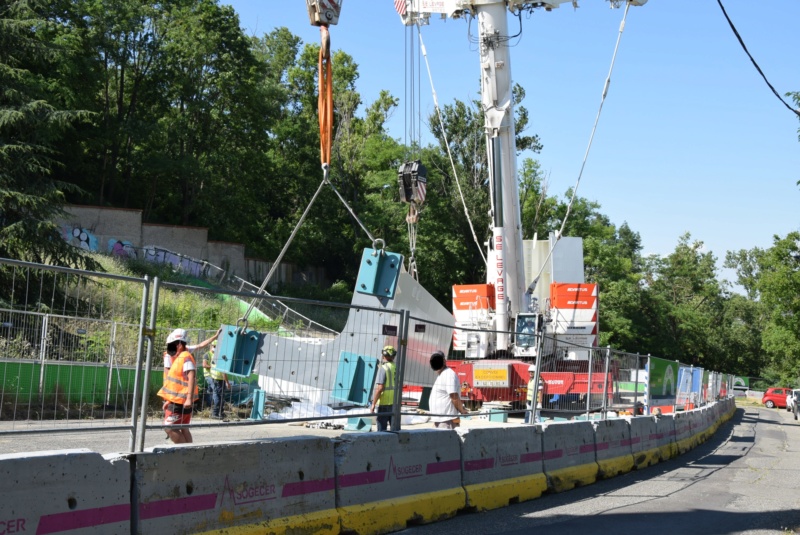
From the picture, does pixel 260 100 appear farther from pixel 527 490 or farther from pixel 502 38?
pixel 527 490

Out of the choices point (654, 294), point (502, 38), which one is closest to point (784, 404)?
point (654, 294)

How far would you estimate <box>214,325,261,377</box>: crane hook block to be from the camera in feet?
27.7

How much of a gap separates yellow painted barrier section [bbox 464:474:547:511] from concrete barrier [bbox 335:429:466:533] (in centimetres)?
23

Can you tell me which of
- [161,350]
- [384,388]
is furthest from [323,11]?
[161,350]

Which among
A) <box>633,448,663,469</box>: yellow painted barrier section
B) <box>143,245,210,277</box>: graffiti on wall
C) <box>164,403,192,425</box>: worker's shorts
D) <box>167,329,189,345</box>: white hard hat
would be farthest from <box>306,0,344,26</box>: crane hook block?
<box>143,245,210,277</box>: graffiti on wall

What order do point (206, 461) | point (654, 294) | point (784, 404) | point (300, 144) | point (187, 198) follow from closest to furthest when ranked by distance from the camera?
point (206, 461) → point (187, 198) → point (300, 144) → point (784, 404) → point (654, 294)

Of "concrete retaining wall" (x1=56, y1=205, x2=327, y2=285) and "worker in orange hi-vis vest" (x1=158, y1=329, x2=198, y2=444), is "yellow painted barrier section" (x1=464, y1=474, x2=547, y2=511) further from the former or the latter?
"concrete retaining wall" (x1=56, y1=205, x2=327, y2=285)

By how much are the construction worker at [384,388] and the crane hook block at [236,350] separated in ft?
4.53

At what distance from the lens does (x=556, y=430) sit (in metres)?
11.2

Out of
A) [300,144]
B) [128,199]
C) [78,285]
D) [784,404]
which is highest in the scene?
[300,144]

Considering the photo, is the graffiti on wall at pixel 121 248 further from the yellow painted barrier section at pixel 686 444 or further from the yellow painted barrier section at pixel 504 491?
the yellow painted barrier section at pixel 504 491

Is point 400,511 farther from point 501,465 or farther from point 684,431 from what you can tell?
point 684,431

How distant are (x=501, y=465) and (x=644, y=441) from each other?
565 centimetres

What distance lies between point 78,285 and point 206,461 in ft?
5.56
